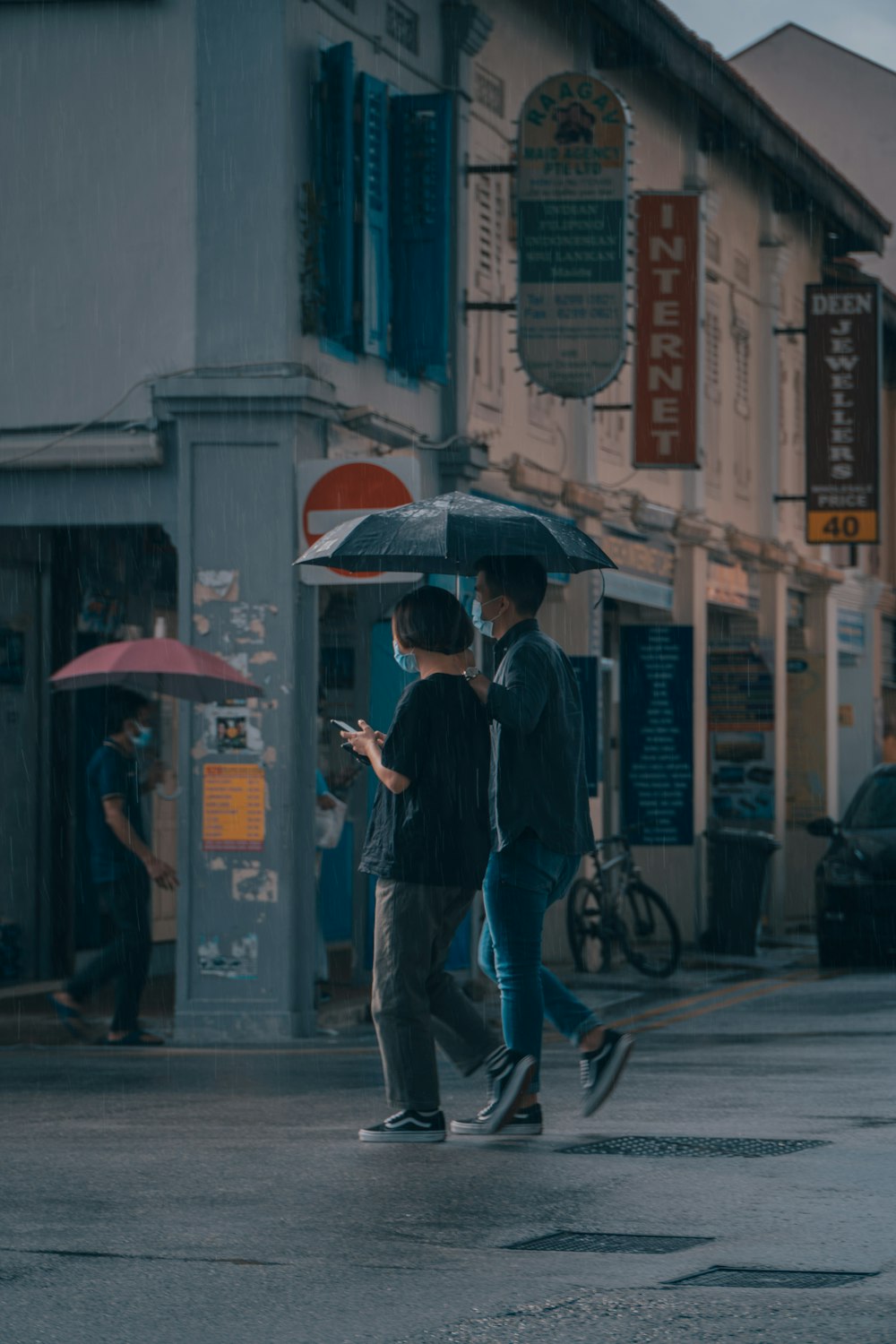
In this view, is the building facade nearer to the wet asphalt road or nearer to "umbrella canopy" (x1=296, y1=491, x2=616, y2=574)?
the wet asphalt road

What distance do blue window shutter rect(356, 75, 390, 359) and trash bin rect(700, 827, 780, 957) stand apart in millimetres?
6670

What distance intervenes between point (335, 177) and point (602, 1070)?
23.5ft

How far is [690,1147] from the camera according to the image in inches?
312

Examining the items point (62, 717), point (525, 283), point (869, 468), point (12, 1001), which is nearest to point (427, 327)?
point (525, 283)

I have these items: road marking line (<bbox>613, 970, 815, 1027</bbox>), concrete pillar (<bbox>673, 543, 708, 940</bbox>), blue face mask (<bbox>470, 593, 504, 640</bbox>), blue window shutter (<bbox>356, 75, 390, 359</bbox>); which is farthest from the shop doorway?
blue face mask (<bbox>470, 593, 504, 640</bbox>)

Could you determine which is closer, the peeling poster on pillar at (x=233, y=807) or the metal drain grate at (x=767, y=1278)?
the metal drain grate at (x=767, y=1278)

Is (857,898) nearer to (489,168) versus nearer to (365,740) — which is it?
(489,168)

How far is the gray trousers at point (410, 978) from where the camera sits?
307 inches

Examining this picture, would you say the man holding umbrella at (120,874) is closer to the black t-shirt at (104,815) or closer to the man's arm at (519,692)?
the black t-shirt at (104,815)

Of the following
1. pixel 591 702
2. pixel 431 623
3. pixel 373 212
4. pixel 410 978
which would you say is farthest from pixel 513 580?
pixel 591 702

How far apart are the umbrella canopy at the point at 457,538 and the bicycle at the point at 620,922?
8.55m

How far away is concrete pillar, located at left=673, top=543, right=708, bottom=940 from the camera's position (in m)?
21.4

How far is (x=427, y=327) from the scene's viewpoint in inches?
595

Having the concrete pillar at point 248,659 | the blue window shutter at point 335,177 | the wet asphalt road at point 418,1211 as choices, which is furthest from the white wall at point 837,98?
the wet asphalt road at point 418,1211
